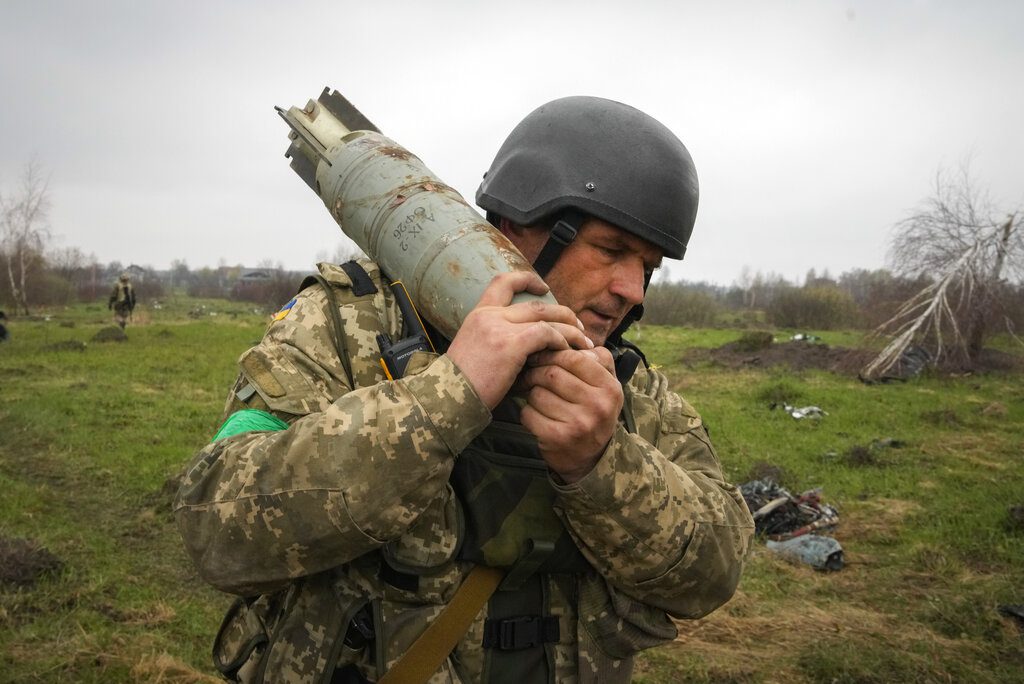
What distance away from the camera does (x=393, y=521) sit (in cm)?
153

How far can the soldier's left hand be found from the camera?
154 centimetres

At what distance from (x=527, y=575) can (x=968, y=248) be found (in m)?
23.1

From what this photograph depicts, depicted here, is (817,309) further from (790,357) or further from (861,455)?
(861,455)

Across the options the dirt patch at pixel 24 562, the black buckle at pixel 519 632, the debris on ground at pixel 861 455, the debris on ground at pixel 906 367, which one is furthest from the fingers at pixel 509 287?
the debris on ground at pixel 906 367

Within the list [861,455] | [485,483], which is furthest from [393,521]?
[861,455]

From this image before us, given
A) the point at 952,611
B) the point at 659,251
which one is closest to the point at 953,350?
the point at 952,611

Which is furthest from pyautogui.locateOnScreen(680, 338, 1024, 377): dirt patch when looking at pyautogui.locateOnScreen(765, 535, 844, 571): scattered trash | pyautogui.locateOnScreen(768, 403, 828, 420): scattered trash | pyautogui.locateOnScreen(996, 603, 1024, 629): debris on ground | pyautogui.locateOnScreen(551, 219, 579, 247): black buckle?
pyautogui.locateOnScreen(551, 219, 579, 247): black buckle

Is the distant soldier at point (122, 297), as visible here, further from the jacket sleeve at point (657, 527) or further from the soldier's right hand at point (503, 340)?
the soldier's right hand at point (503, 340)

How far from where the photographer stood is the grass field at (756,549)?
5.29 m

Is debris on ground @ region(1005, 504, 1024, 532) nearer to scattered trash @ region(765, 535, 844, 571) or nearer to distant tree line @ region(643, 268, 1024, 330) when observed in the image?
scattered trash @ region(765, 535, 844, 571)

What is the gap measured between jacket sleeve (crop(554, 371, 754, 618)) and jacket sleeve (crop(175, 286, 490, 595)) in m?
0.41

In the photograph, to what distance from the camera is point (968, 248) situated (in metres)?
20.5

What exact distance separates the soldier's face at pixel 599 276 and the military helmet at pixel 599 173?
0.20 ft

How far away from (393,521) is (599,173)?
1456mm
